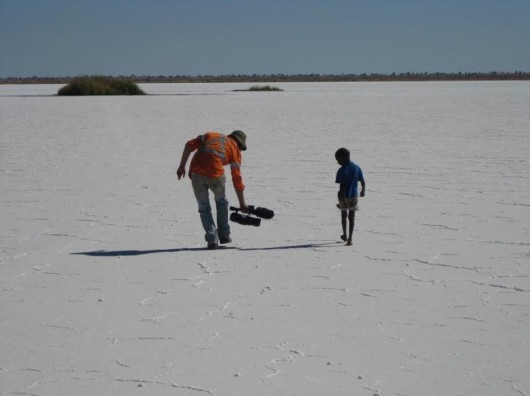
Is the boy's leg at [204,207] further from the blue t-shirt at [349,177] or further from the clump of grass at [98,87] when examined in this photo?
the clump of grass at [98,87]

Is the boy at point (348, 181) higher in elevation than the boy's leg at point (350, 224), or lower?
higher

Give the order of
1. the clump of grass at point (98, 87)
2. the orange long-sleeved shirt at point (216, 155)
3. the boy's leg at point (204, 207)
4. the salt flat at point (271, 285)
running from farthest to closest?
the clump of grass at point (98, 87), the boy's leg at point (204, 207), the orange long-sleeved shirt at point (216, 155), the salt flat at point (271, 285)

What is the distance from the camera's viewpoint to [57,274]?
5312 millimetres

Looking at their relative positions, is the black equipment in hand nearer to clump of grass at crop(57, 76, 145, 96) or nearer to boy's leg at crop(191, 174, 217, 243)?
boy's leg at crop(191, 174, 217, 243)

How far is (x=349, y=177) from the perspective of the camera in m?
5.95

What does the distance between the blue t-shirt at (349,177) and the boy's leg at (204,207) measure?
890 mm

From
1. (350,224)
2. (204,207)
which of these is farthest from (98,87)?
(350,224)

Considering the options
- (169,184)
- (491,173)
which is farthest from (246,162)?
(491,173)

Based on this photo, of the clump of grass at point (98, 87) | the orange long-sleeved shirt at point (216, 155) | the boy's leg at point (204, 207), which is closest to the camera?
the orange long-sleeved shirt at point (216, 155)

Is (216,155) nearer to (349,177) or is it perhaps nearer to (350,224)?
(349,177)

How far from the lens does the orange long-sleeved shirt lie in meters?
5.90

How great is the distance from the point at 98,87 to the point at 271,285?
115 ft

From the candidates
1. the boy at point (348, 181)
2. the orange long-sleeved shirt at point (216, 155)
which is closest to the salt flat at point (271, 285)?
the boy at point (348, 181)

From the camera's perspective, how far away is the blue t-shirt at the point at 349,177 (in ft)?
19.5
